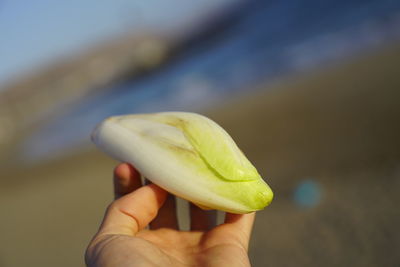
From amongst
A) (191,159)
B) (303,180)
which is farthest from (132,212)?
(303,180)

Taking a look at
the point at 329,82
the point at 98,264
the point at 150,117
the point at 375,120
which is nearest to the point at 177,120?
the point at 150,117

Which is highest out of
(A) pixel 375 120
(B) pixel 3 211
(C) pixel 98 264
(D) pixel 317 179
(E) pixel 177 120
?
(E) pixel 177 120

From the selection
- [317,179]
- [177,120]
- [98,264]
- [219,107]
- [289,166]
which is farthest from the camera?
[219,107]

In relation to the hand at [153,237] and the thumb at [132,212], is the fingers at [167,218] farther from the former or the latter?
the thumb at [132,212]

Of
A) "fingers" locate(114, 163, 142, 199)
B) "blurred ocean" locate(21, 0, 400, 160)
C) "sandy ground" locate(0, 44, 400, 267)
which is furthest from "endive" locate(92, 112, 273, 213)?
"blurred ocean" locate(21, 0, 400, 160)

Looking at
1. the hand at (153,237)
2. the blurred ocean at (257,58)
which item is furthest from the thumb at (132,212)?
the blurred ocean at (257,58)

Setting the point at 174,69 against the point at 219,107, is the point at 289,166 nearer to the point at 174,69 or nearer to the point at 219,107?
the point at 219,107

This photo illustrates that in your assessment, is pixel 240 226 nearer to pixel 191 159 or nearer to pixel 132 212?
pixel 191 159
